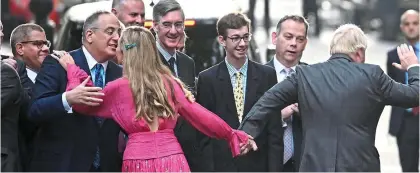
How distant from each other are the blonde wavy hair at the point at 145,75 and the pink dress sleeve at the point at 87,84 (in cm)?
19

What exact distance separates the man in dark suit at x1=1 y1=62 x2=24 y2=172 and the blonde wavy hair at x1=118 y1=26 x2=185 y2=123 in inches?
29.2

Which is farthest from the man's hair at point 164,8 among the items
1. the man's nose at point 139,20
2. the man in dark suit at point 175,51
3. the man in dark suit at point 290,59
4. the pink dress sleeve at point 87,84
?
the pink dress sleeve at point 87,84

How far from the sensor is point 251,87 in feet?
27.5

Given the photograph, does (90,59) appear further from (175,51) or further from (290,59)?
(290,59)

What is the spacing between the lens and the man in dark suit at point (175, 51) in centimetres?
841

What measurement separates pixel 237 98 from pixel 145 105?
1.56 metres

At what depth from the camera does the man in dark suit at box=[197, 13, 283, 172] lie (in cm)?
830

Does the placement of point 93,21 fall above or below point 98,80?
above

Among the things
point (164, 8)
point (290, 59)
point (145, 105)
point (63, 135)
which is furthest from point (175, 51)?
point (145, 105)

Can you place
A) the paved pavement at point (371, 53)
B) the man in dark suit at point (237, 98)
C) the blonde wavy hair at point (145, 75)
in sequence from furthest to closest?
the paved pavement at point (371, 53)
the man in dark suit at point (237, 98)
the blonde wavy hair at point (145, 75)

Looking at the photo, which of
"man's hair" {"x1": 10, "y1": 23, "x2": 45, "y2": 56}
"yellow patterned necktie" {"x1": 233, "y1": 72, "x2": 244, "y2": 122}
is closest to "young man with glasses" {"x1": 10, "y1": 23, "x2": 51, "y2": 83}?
"man's hair" {"x1": 10, "y1": 23, "x2": 45, "y2": 56}

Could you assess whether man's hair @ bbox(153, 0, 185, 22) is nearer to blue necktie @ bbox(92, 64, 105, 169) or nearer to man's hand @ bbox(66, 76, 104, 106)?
blue necktie @ bbox(92, 64, 105, 169)

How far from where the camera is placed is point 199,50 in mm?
10281

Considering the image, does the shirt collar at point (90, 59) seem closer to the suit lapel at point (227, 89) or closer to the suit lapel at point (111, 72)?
the suit lapel at point (111, 72)
